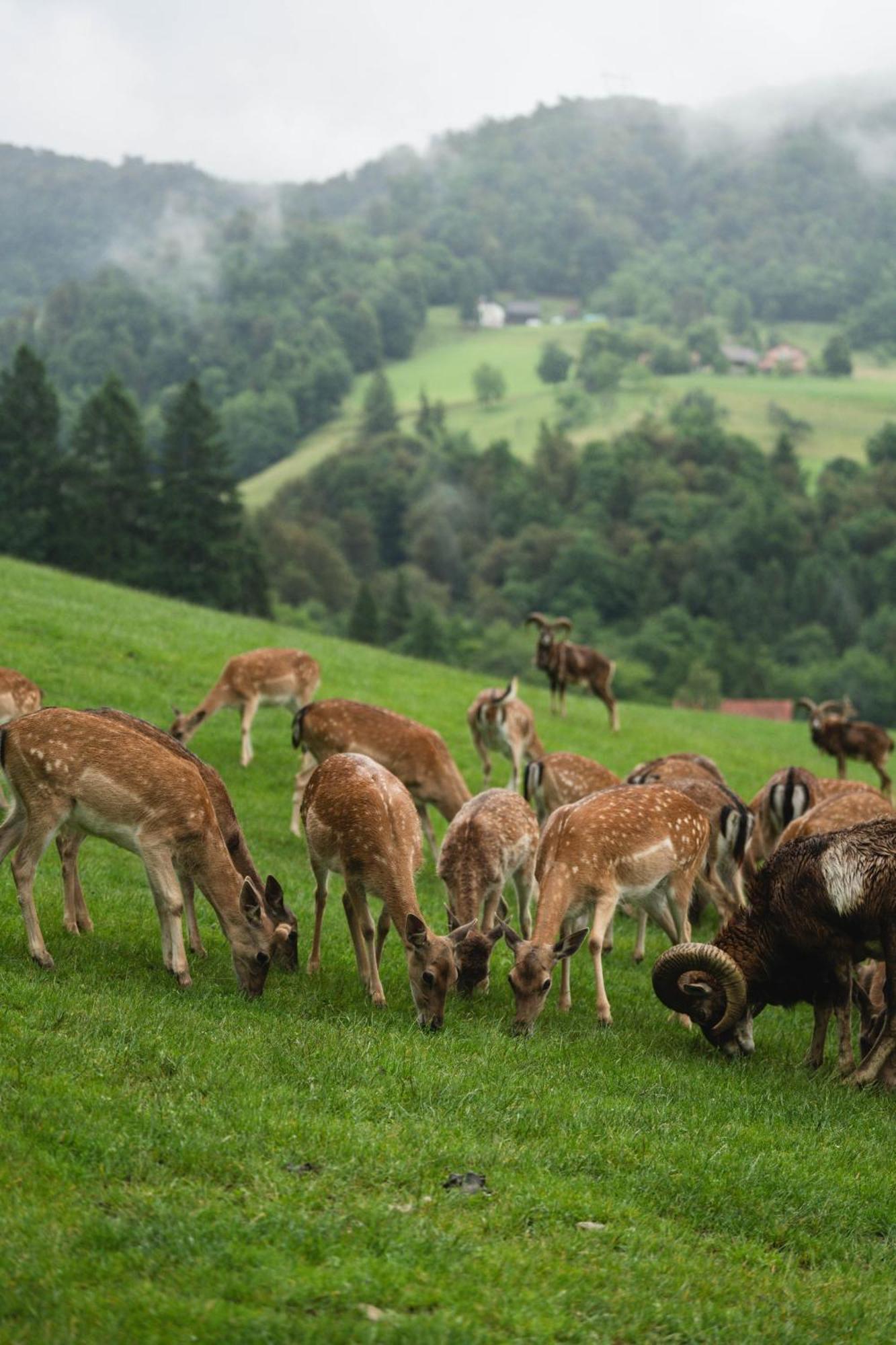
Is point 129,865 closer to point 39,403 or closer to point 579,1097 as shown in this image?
point 579,1097

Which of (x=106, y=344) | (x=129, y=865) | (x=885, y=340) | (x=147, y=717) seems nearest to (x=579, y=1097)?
(x=129, y=865)

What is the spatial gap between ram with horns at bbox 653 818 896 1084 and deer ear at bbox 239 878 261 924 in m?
3.05

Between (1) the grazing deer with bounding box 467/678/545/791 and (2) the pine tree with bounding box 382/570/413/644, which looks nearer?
(1) the grazing deer with bounding box 467/678/545/791

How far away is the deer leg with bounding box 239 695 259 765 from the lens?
19984 millimetres

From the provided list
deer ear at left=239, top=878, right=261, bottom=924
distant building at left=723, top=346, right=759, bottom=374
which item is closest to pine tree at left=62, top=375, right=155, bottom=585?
deer ear at left=239, top=878, right=261, bottom=924

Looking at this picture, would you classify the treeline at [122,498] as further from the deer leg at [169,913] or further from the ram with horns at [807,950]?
the ram with horns at [807,950]

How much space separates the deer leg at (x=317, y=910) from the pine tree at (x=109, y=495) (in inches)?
1888

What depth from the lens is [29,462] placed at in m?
59.0

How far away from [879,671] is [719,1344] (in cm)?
8468

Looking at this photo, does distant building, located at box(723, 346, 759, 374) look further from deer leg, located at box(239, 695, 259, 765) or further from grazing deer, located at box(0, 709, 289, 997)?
grazing deer, located at box(0, 709, 289, 997)

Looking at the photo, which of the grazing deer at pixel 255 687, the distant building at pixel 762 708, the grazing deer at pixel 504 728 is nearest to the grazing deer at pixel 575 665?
the grazing deer at pixel 504 728

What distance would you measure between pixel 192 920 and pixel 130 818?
5.03 ft

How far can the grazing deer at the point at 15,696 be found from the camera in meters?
15.9

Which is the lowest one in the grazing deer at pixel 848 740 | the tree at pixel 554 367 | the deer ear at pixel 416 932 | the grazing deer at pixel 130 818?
the grazing deer at pixel 848 740
